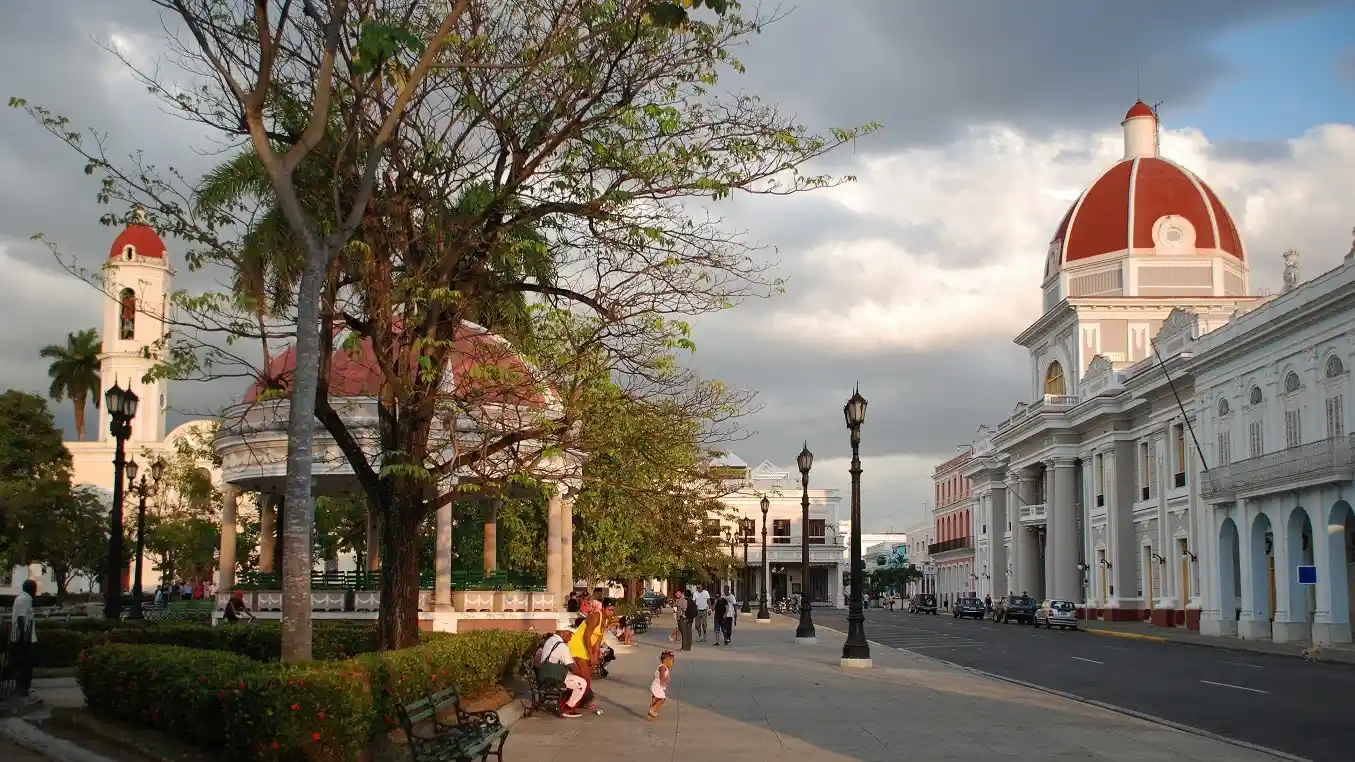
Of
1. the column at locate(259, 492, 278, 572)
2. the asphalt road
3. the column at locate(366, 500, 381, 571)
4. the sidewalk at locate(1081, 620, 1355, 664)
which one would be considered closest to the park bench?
the asphalt road

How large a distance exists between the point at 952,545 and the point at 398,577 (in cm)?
9979

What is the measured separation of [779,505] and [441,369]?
100 m

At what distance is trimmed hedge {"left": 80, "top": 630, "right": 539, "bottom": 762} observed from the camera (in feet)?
35.5

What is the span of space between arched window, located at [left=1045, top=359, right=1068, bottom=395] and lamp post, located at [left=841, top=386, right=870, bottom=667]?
5043cm

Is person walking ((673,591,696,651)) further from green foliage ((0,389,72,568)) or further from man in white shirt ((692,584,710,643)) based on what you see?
green foliage ((0,389,72,568))

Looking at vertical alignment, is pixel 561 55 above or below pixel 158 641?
above

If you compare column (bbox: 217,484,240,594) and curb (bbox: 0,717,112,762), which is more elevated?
column (bbox: 217,484,240,594)

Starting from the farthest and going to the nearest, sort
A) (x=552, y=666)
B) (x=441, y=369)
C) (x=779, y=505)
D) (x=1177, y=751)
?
(x=779, y=505) < (x=552, y=666) < (x=441, y=369) < (x=1177, y=751)

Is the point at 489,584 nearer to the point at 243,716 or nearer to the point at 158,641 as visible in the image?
the point at 158,641

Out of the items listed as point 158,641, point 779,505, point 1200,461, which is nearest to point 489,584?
point 158,641

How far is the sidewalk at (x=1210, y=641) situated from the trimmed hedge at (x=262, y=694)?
91.0 ft

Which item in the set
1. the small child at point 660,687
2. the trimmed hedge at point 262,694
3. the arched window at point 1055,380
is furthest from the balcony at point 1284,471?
the trimmed hedge at point 262,694

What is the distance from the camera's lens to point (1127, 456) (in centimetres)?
6612

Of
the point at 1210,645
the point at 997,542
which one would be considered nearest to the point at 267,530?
the point at 1210,645
